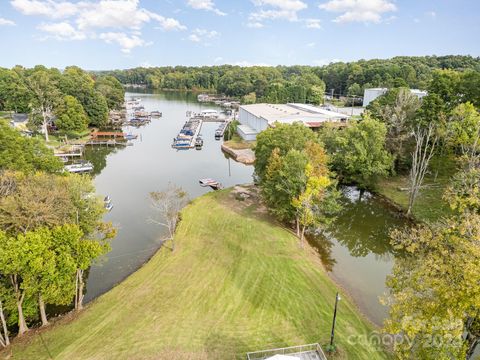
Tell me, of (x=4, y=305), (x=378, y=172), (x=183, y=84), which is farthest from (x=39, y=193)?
(x=183, y=84)

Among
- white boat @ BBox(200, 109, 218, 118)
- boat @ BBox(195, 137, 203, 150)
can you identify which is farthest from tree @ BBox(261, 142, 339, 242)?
white boat @ BBox(200, 109, 218, 118)

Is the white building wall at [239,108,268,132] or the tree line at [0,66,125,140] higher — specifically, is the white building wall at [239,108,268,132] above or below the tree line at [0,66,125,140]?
below

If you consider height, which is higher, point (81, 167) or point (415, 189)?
point (415, 189)

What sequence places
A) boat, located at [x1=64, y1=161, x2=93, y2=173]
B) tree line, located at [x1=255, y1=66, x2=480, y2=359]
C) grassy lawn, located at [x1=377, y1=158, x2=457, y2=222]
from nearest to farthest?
1. tree line, located at [x1=255, y1=66, x2=480, y2=359]
2. grassy lawn, located at [x1=377, y1=158, x2=457, y2=222]
3. boat, located at [x1=64, y1=161, x2=93, y2=173]

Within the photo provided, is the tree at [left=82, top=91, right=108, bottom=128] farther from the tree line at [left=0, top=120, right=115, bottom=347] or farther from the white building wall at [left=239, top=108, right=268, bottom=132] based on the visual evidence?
the tree line at [left=0, top=120, right=115, bottom=347]

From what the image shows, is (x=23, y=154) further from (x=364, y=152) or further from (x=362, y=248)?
(x=364, y=152)

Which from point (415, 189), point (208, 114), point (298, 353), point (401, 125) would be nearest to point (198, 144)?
point (208, 114)

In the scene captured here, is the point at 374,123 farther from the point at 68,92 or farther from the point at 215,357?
the point at 68,92
